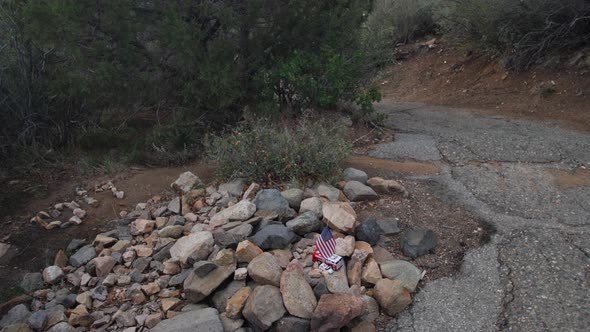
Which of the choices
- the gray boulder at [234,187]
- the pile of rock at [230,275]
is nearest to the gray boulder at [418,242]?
the pile of rock at [230,275]

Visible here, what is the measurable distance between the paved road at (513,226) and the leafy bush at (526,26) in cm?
295

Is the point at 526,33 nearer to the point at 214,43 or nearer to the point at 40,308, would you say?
the point at 214,43

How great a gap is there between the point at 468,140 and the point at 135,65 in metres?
4.45

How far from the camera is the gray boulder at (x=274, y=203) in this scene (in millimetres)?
4027

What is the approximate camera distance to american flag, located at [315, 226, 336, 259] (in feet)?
11.7

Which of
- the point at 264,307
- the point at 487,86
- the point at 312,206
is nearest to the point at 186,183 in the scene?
the point at 312,206

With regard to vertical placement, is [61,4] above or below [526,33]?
above

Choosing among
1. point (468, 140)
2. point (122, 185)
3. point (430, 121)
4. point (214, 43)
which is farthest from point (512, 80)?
point (122, 185)

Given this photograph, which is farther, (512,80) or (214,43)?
(512,80)

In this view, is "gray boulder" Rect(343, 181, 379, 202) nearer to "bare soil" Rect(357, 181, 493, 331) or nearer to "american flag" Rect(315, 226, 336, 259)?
"bare soil" Rect(357, 181, 493, 331)

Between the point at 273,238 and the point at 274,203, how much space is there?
47 centimetres

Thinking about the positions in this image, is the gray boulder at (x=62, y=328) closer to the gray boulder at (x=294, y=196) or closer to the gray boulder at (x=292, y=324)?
the gray boulder at (x=292, y=324)

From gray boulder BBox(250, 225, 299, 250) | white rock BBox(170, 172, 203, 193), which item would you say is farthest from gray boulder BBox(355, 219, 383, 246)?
white rock BBox(170, 172, 203, 193)

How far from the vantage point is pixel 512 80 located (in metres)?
9.95
